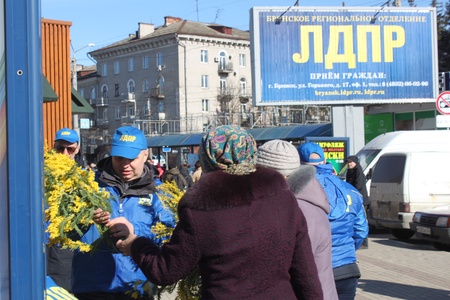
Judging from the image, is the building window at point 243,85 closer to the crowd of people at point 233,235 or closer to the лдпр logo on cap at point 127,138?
the лдпр logo on cap at point 127,138

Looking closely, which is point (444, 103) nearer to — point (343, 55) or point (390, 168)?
point (390, 168)

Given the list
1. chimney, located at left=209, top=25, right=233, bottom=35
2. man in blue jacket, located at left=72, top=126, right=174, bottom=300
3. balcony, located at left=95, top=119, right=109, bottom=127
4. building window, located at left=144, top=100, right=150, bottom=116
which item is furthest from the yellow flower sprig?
balcony, located at left=95, top=119, right=109, bottom=127

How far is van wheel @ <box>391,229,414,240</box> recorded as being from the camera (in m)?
14.9

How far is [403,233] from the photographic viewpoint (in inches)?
587

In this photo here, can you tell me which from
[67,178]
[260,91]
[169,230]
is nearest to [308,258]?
[169,230]

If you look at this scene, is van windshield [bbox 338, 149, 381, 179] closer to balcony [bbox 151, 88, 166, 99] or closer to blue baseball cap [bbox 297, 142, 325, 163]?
blue baseball cap [bbox 297, 142, 325, 163]

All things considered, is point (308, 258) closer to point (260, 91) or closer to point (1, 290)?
point (1, 290)

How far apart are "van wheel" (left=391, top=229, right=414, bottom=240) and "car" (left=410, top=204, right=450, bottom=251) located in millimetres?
1674

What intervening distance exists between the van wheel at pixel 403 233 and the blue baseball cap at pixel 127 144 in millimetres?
12224

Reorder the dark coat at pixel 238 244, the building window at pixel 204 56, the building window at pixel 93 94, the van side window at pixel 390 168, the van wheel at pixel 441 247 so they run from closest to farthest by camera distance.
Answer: the dark coat at pixel 238 244
the van wheel at pixel 441 247
the van side window at pixel 390 168
the building window at pixel 204 56
the building window at pixel 93 94

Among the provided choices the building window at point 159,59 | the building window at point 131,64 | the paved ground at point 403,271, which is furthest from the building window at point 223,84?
the paved ground at point 403,271

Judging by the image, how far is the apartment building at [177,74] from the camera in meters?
68.1

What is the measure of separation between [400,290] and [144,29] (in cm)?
6776

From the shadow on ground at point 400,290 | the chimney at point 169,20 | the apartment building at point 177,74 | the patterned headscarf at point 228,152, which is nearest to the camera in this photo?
the patterned headscarf at point 228,152
